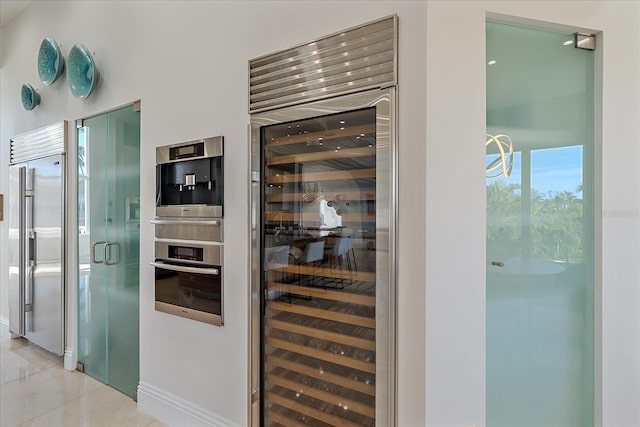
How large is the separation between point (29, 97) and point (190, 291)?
2.99 metres

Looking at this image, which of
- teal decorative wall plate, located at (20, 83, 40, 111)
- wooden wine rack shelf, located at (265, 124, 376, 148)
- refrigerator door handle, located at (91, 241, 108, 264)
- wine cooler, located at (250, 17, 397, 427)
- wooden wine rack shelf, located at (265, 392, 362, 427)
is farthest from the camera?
teal decorative wall plate, located at (20, 83, 40, 111)

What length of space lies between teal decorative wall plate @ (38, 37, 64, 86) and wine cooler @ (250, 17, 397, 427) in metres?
2.39

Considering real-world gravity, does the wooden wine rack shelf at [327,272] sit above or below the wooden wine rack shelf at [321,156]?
below

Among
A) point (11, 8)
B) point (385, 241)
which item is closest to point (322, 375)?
point (385, 241)

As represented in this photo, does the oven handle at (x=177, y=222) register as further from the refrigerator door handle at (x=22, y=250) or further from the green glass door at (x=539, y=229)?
the refrigerator door handle at (x=22, y=250)

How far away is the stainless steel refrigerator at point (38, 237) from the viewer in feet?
9.90

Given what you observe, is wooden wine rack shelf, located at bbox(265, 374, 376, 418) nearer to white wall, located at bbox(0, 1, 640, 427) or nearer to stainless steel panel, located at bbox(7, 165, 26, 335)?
white wall, located at bbox(0, 1, 640, 427)

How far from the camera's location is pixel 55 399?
2510 millimetres

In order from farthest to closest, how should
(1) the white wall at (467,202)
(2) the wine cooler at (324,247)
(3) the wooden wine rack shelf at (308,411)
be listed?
(3) the wooden wine rack shelf at (308,411) < (2) the wine cooler at (324,247) < (1) the white wall at (467,202)

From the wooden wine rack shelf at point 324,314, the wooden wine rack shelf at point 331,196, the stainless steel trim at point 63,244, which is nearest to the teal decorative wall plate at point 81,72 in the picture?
the stainless steel trim at point 63,244

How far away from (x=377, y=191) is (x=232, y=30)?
1321 millimetres

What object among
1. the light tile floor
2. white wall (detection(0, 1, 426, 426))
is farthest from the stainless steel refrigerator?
white wall (detection(0, 1, 426, 426))

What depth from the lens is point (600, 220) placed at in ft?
5.09

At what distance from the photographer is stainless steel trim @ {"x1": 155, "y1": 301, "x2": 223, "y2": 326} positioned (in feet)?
6.55
